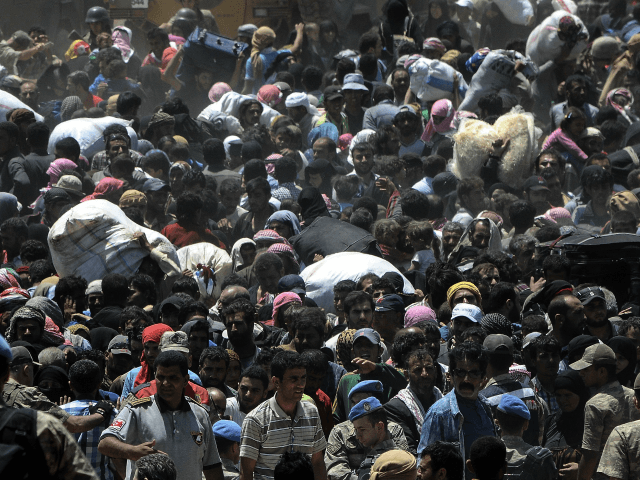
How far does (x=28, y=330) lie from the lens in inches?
254

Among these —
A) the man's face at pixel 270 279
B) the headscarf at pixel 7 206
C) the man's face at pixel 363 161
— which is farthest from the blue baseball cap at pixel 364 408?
the man's face at pixel 363 161

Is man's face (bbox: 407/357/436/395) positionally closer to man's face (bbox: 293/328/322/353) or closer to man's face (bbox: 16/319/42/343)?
man's face (bbox: 293/328/322/353)

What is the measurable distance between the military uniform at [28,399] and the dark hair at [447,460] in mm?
1827

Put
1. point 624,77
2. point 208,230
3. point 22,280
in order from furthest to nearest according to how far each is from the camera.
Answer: point 624,77, point 208,230, point 22,280

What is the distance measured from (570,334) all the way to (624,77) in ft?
24.2

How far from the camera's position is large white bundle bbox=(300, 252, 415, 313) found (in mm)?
8523

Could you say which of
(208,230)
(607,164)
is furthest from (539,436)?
(607,164)

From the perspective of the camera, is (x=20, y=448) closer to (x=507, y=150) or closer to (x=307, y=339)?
(x=307, y=339)

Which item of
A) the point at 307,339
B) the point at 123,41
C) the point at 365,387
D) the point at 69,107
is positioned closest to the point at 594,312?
the point at 307,339

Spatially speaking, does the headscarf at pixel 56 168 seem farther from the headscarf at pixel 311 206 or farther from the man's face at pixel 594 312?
the man's face at pixel 594 312

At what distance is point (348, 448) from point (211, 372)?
1.27 metres

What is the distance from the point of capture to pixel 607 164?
1099 cm

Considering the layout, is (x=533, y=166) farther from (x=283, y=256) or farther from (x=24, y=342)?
(x=24, y=342)

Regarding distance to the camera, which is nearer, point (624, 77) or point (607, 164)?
point (607, 164)
